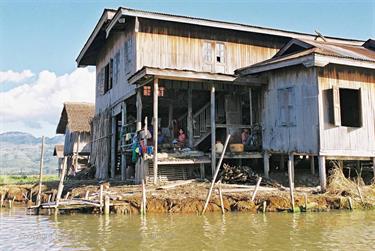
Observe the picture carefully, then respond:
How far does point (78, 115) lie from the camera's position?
3397cm

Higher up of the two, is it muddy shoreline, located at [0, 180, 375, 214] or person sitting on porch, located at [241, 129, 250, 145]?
person sitting on porch, located at [241, 129, 250, 145]

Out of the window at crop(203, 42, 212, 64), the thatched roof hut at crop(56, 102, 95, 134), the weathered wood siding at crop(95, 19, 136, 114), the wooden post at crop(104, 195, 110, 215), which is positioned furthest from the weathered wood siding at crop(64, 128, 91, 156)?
the wooden post at crop(104, 195, 110, 215)

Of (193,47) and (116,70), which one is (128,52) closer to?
(116,70)

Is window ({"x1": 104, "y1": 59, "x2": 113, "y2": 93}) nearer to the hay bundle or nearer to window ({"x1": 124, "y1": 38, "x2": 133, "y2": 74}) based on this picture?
window ({"x1": 124, "y1": 38, "x2": 133, "y2": 74})

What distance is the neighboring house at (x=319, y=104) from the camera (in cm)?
1505

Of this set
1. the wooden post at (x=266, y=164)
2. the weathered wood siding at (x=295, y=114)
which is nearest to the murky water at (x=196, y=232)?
the weathered wood siding at (x=295, y=114)

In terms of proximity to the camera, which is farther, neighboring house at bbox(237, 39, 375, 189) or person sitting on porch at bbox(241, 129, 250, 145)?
person sitting on porch at bbox(241, 129, 250, 145)

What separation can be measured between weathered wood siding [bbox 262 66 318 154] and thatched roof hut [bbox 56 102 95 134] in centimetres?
1858

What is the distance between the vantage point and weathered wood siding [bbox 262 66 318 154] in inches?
600

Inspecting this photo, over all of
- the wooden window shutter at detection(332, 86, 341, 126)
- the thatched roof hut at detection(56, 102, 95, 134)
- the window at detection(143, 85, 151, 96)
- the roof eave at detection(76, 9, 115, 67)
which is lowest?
the wooden window shutter at detection(332, 86, 341, 126)

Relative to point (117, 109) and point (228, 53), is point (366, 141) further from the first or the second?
point (117, 109)

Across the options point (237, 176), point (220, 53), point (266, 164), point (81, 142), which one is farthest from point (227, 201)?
point (81, 142)

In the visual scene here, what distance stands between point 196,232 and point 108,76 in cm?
1506

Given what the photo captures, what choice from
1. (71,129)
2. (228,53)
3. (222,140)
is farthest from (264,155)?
(71,129)
